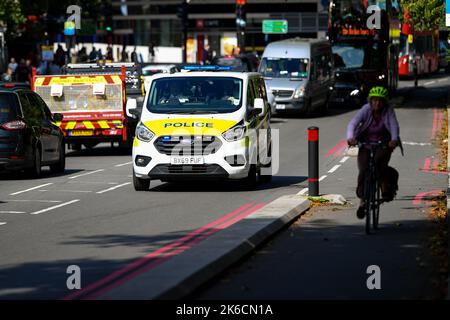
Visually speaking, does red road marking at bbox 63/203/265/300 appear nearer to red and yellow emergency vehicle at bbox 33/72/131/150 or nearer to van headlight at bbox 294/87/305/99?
red and yellow emergency vehicle at bbox 33/72/131/150

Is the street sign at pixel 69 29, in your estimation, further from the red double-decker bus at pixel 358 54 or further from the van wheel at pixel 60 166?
the van wheel at pixel 60 166

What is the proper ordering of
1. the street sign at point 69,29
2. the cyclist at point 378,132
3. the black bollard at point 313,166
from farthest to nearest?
the street sign at point 69,29 → the black bollard at point 313,166 → the cyclist at point 378,132

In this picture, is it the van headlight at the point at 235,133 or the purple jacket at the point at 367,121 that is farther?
the van headlight at the point at 235,133

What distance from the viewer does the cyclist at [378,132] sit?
1422cm

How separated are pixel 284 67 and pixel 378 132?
93.3ft

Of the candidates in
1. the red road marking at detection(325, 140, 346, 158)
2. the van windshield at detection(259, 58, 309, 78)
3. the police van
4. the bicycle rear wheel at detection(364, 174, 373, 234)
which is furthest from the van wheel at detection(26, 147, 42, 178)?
the van windshield at detection(259, 58, 309, 78)

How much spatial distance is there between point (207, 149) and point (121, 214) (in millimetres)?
3159

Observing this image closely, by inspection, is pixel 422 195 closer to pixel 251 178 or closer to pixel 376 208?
pixel 251 178

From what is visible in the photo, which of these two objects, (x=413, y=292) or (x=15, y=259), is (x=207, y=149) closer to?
(x=15, y=259)

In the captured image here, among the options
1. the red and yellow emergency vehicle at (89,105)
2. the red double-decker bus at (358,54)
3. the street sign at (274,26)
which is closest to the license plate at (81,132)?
the red and yellow emergency vehicle at (89,105)

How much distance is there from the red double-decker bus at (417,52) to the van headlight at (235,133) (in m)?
48.4

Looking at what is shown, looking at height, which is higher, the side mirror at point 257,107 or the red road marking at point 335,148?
the side mirror at point 257,107

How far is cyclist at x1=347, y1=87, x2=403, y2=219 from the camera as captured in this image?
14.2 m

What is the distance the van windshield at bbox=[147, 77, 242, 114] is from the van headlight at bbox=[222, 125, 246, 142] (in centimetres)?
50
